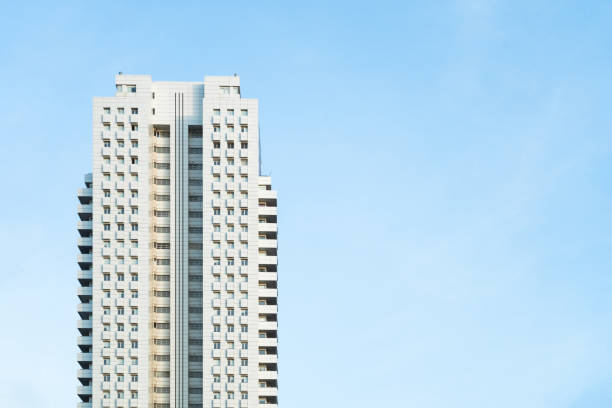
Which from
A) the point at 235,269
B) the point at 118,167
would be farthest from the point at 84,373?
the point at 118,167

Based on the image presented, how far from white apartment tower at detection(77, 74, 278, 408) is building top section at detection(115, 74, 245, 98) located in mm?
126

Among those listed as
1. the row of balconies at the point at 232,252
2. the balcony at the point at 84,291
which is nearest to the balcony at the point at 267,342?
the row of balconies at the point at 232,252

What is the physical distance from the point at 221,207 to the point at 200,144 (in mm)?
9370

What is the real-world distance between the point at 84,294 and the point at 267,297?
2237 cm

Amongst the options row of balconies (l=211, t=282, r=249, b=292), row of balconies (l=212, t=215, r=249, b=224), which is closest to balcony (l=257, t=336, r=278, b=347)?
row of balconies (l=211, t=282, r=249, b=292)

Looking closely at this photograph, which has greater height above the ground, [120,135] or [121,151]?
[120,135]

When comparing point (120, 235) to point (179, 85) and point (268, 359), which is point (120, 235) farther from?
point (268, 359)

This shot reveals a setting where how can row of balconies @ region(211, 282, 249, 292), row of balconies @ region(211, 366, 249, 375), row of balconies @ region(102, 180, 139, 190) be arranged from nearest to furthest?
1. row of balconies @ region(211, 366, 249, 375)
2. row of balconies @ region(211, 282, 249, 292)
3. row of balconies @ region(102, 180, 139, 190)

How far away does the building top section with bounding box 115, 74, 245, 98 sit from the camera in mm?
149875

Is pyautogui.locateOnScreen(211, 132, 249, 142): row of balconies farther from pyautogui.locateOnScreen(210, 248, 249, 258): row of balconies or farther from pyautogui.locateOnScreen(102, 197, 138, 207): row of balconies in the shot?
pyautogui.locateOnScreen(210, 248, 249, 258): row of balconies

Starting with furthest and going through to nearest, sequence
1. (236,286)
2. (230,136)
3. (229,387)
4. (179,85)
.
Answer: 1. (179,85)
2. (230,136)
3. (236,286)
4. (229,387)

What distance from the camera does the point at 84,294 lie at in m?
147

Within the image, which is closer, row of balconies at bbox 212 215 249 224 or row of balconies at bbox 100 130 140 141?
row of balconies at bbox 212 215 249 224

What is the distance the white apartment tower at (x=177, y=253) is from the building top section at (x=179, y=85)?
0.13 meters
